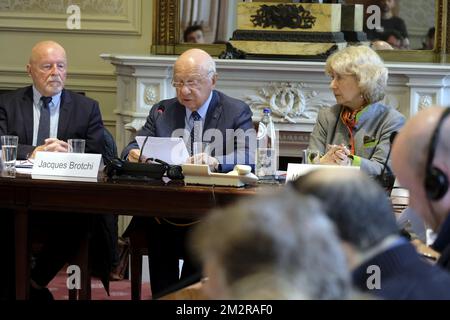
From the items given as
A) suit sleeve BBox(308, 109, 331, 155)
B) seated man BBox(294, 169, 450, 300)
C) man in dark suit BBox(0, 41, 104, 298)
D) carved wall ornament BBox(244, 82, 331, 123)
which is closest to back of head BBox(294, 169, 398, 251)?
seated man BBox(294, 169, 450, 300)

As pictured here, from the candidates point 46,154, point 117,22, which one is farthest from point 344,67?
point 117,22

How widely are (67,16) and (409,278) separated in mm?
5407

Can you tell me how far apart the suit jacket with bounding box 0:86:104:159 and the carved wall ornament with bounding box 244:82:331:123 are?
4.68 feet

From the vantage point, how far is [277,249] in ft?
4.39

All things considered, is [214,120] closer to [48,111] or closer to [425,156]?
[48,111]

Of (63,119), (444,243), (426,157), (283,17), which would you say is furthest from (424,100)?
(426,157)

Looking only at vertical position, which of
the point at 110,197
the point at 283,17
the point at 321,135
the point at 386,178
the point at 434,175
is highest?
the point at 283,17

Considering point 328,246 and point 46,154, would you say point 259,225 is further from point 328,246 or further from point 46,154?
point 46,154

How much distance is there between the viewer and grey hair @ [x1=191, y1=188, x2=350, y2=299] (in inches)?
52.8

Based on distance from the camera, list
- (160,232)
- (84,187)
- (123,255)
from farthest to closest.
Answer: (123,255) → (160,232) → (84,187)

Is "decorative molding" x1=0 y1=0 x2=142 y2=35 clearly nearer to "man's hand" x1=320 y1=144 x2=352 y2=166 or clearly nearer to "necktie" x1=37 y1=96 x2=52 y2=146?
"necktie" x1=37 y1=96 x2=52 y2=146
